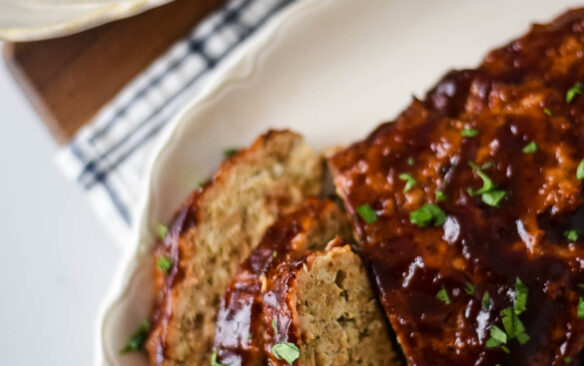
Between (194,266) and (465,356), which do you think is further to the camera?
(194,266)

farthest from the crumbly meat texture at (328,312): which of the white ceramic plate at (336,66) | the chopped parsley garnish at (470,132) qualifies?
the white ceramic plate at (336,66)

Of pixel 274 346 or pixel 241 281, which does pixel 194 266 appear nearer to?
pixel 241 281

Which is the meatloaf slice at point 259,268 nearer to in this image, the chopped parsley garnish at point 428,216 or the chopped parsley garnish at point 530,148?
the chopped parsley garnish at point 428,216

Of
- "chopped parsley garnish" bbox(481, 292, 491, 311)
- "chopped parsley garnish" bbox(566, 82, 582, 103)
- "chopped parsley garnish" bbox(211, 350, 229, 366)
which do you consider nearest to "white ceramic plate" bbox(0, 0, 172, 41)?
"chopped parsley garnish" bbox(211, 350, 229, 366)

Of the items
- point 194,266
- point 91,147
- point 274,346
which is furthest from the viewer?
point 91,147

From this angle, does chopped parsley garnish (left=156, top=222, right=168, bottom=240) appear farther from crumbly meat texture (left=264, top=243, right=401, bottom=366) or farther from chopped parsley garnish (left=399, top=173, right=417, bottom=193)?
chopped parsley garnish (left=399, top=173, right=417, bottom=193)

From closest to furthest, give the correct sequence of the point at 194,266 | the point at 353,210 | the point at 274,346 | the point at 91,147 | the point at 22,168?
the point at 274,346
the point at 353,210
the point at 194,266
the point at 91,147
the point at 22,168

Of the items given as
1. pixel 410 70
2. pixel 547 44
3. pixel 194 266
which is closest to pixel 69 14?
pixel 194 266
